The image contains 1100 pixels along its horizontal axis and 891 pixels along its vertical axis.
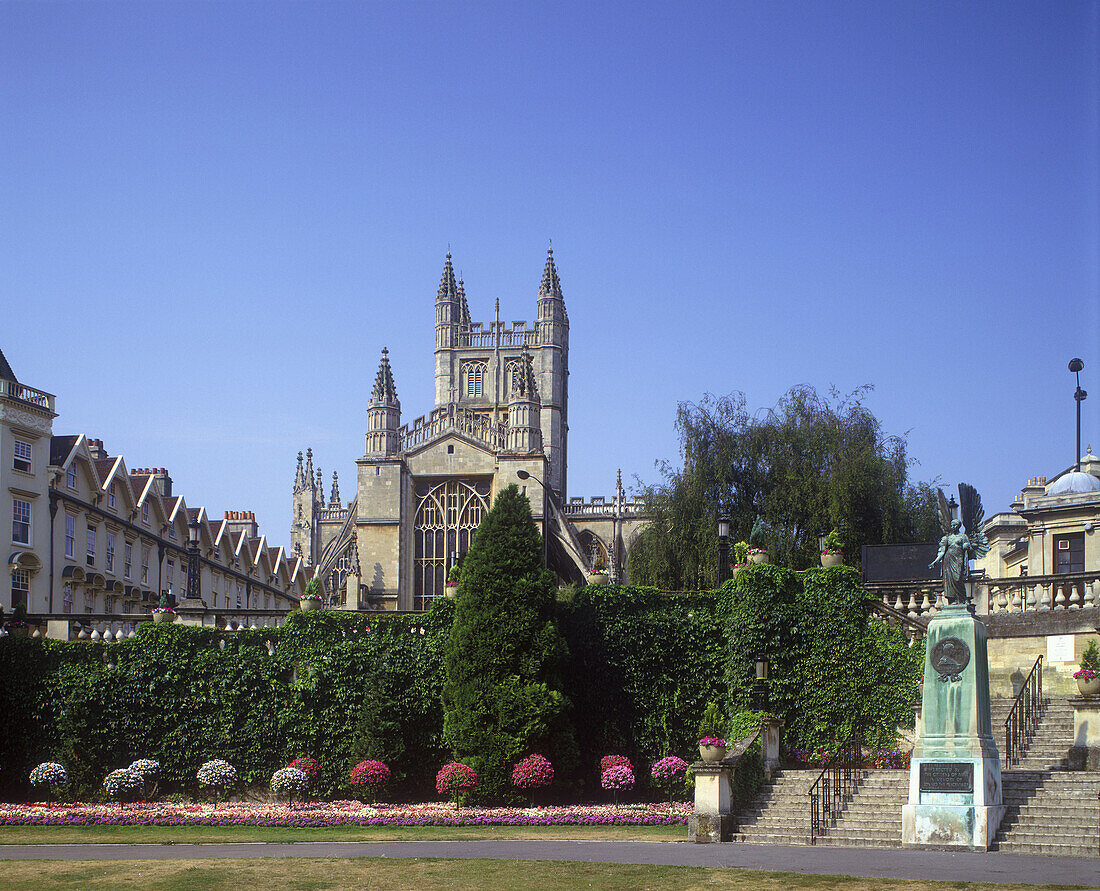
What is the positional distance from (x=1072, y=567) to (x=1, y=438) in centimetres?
3621

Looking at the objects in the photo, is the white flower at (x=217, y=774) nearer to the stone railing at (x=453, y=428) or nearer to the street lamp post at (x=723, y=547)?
the street lamp post at (x=723, y=547)

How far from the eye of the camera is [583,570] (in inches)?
2586

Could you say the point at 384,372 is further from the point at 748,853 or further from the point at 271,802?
the point at 748,853

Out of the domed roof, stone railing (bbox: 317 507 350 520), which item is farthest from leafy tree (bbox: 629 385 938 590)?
stone railing (bbox: 317 507 350 520)

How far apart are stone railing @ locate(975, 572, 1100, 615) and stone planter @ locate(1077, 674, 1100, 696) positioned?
3952 millimetres

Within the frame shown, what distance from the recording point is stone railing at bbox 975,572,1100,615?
27.8 meters

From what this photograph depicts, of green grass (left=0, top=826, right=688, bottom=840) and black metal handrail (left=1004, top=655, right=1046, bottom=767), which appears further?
black metal handrail (left=1004, top=655, right=1046, bottom=767)

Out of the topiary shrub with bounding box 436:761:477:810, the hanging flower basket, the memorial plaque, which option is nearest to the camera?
the memorial plaque

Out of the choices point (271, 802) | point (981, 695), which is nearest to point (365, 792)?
point (271, 802)

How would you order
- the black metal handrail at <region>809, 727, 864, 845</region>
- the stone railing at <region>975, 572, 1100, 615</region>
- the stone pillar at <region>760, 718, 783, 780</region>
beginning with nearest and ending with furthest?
the black metal handrail at <region>809, 727, 864, 845</region>, the stone pillar at <region>760, 718, 783, 780</region>, the stone railing at <region>975, 572, 1100, 615</region>

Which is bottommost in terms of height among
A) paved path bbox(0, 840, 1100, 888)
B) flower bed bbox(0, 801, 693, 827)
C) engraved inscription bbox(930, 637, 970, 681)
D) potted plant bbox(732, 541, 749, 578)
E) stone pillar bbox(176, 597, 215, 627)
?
flower bed bbox(0, 801, 693, 827)

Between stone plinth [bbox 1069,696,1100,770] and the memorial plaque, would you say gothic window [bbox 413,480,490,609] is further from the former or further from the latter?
the memorial plaque

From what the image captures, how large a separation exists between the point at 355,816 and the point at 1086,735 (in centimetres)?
1376

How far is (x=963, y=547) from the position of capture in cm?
2206
